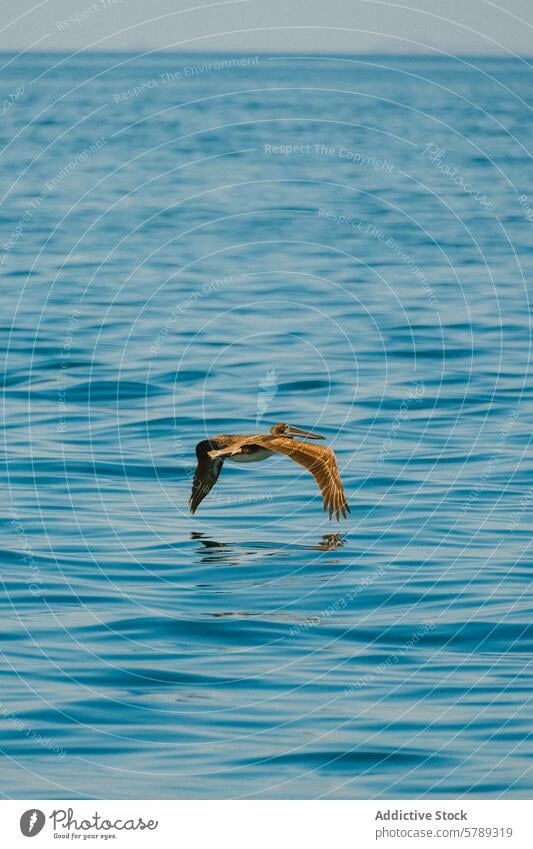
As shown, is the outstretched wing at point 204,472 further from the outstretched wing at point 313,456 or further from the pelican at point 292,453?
the outstretched wing at point 313,456

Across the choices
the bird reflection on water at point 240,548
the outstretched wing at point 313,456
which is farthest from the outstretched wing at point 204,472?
the outstretched wing at point 313,456

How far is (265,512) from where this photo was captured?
1667 centimetres

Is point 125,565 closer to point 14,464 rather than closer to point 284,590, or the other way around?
point 284,590

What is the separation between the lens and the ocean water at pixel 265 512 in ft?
36.8

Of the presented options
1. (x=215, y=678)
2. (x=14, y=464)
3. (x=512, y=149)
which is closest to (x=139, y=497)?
(x=14, y=464)

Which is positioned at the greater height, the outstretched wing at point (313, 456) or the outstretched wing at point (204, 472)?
the outstretched wing at point (204, 472)

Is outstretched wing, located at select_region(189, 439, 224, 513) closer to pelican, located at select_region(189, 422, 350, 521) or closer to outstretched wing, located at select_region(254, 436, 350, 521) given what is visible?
pelican, located at select_region(189, 422, 350, 521)

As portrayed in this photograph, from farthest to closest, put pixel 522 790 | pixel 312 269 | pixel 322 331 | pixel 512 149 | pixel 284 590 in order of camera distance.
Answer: pixel 512 149 < pixel 312 269 < pixel 322 331 < pixel 284 590 < pixel 522 790

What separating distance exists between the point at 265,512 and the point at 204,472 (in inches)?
56.9

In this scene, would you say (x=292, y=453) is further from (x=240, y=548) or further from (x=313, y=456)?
(x=240, y=548)

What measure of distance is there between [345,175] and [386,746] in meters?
43.3

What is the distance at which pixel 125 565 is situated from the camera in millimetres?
14906

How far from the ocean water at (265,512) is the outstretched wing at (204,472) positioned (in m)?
0.39

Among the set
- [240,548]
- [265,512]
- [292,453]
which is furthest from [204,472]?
[265,512]
